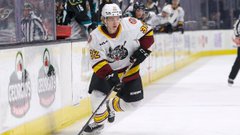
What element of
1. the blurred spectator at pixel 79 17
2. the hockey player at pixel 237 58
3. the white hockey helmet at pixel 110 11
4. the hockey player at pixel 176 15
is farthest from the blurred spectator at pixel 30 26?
the hockey player at pixel 176 15

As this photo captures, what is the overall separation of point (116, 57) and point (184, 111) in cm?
173

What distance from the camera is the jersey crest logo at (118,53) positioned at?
4.95m

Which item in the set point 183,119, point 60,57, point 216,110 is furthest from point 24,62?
point 216,110

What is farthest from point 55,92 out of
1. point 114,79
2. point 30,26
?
point 114,79

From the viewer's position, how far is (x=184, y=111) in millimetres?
6488

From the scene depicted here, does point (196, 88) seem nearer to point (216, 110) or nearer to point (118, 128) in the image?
point (216, 110)

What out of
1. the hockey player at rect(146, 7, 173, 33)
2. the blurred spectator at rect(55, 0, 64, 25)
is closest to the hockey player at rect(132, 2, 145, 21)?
the hockey player at rect(146, 7, 173, 33)

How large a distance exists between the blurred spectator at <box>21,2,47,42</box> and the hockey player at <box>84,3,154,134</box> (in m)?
0.49

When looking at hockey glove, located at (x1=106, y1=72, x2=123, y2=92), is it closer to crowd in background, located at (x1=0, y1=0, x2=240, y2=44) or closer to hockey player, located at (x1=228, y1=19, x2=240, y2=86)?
crowd in background, located at (x1=0, y1=0, x2=240, y2=44)

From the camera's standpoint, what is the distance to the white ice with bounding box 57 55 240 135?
5.26 m

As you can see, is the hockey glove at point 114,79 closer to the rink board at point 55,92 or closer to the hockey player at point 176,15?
the rink board at point 55,92

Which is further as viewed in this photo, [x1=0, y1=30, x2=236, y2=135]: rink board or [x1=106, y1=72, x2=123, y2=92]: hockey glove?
[x1=106, y1=72, x2=123, y2=92]: hockey glove

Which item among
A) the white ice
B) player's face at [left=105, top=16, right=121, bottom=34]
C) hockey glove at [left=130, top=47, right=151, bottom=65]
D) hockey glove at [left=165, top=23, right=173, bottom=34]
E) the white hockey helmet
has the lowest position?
the white ice

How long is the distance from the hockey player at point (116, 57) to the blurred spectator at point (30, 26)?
1.61 ft
